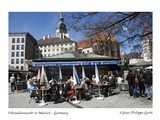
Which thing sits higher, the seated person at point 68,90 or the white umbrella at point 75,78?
the white umbrella at point 75,78

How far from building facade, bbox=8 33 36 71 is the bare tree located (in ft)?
4.59

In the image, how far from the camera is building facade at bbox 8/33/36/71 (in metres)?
12.7

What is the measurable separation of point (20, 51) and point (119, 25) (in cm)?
305

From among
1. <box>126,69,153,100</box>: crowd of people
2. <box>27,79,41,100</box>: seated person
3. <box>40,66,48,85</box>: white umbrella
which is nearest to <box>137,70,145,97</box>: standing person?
<box>126,69,153,100</box>: crowd of people

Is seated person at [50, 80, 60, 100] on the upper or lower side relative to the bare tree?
lower

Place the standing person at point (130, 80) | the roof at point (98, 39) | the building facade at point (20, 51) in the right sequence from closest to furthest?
1. the building facade at point (20, 51)
2. the roof at point (98, 39)
3. the standing person at point (130, 80)

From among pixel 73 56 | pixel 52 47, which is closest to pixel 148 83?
pixel 73 56

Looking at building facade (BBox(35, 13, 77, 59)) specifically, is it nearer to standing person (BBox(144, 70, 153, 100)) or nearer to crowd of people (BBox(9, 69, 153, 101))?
crowd of people (BBox(9, 69, 153, 101))

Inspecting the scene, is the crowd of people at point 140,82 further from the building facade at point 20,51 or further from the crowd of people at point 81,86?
the building facade at point 20,51

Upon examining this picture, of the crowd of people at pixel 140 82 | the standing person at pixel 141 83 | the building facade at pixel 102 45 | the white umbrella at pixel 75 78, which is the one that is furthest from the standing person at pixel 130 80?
the white umbrella at pixel 75 78

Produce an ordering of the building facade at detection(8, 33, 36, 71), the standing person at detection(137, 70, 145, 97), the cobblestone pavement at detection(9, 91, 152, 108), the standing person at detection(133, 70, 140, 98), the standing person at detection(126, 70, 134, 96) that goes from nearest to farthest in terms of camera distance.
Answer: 1. the cobblestone pavement at detection(9, 91, 152, 108)
2. the building facade at detection(8, 33, 36, 71)
3. the standing person at detection(137, 70, 145, 97)
4. the standing person at detection(133, 70, 140, 98)
5. the standing person at detection(126, 70, 134, 96)

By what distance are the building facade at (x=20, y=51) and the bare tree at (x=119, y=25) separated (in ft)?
4.59

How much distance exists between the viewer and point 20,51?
41.7 feet

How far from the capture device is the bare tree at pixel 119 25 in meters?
12.6
